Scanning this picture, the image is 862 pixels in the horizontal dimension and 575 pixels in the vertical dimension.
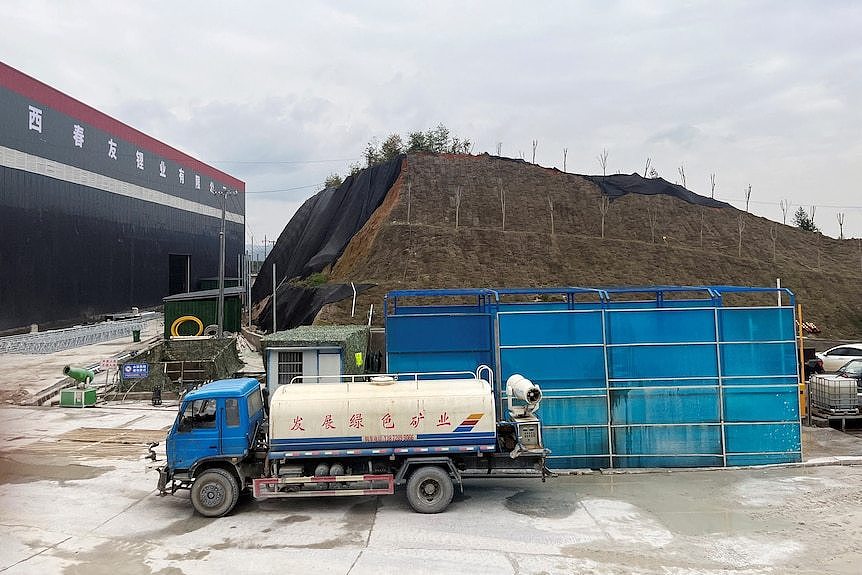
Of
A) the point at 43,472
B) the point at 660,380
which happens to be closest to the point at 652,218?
the point at 660,380

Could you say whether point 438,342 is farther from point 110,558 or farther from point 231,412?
point 110,558

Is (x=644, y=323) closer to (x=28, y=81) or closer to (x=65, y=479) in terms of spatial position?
(x=65, y=479)

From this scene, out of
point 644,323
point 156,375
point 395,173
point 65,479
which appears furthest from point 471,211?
point 65,479

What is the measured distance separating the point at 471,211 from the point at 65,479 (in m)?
36.1

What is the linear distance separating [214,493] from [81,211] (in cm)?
4055

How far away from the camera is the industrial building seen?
3678 centimetres

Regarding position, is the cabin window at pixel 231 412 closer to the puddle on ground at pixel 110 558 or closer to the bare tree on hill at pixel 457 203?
the puddle on ground at pixel 110 558

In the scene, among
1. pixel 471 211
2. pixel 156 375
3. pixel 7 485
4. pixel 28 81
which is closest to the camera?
pixel 7 485

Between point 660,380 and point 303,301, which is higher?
point 303,301

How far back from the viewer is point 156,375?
23.3m

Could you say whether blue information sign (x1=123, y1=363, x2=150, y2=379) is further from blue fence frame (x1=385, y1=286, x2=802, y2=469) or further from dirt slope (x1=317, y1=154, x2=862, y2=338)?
blue fence frame (x1=385, y1=286, x2=802, y2=469)

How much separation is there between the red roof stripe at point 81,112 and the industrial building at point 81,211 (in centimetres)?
8

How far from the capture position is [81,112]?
143 feet

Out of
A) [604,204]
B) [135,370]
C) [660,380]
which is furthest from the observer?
[604,204]
